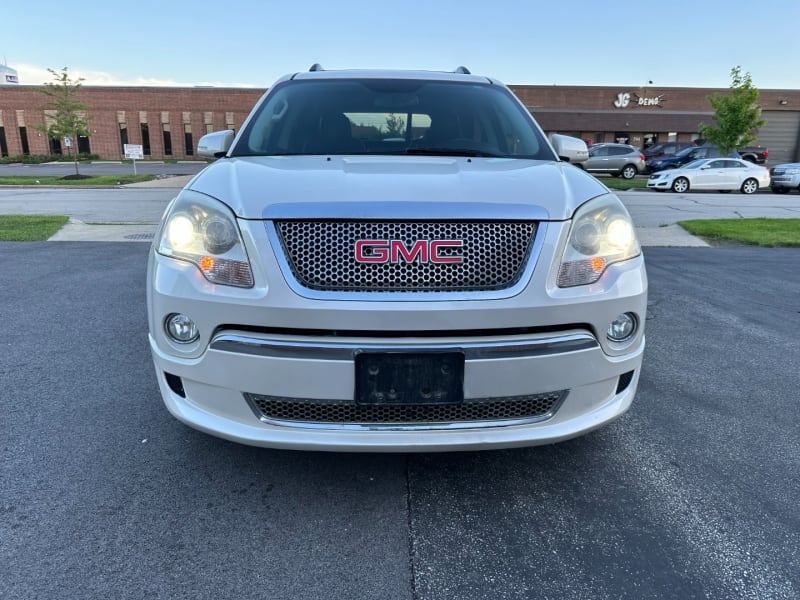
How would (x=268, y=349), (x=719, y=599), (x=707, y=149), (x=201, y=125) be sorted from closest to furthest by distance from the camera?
1. (x=719, y=599)
2. (x=268, y=349)
3. (x=707, y=149)
4. (x=201, y=125)

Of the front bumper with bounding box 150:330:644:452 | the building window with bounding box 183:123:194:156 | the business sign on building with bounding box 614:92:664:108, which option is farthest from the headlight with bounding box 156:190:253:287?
the building window with bounding box 183:123:194:156

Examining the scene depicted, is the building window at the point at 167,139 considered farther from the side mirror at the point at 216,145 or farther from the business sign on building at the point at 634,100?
the side mirror at the point at 216,145

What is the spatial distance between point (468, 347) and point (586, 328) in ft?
1.56

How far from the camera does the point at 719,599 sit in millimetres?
1835

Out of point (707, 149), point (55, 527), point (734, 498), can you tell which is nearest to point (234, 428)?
point (55, 527)

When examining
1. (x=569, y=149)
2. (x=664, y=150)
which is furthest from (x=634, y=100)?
(x=569, y=149)

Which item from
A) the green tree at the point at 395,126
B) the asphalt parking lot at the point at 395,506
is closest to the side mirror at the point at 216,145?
the green tree at the point at 395,126

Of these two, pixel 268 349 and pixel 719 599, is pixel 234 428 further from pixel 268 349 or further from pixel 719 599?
pixel 719 599

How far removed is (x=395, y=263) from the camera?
6.70 feet

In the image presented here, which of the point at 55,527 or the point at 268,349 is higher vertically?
the point at 268,349

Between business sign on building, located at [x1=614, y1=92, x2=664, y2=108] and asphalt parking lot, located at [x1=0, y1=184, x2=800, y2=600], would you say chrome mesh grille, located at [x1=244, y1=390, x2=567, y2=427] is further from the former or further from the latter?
business sign on building, located at [x1=614, y1=92, x2=664, y2=108]

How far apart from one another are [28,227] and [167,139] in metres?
46.1

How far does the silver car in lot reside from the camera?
21.3m

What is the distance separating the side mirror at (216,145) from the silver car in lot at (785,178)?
2385cm
